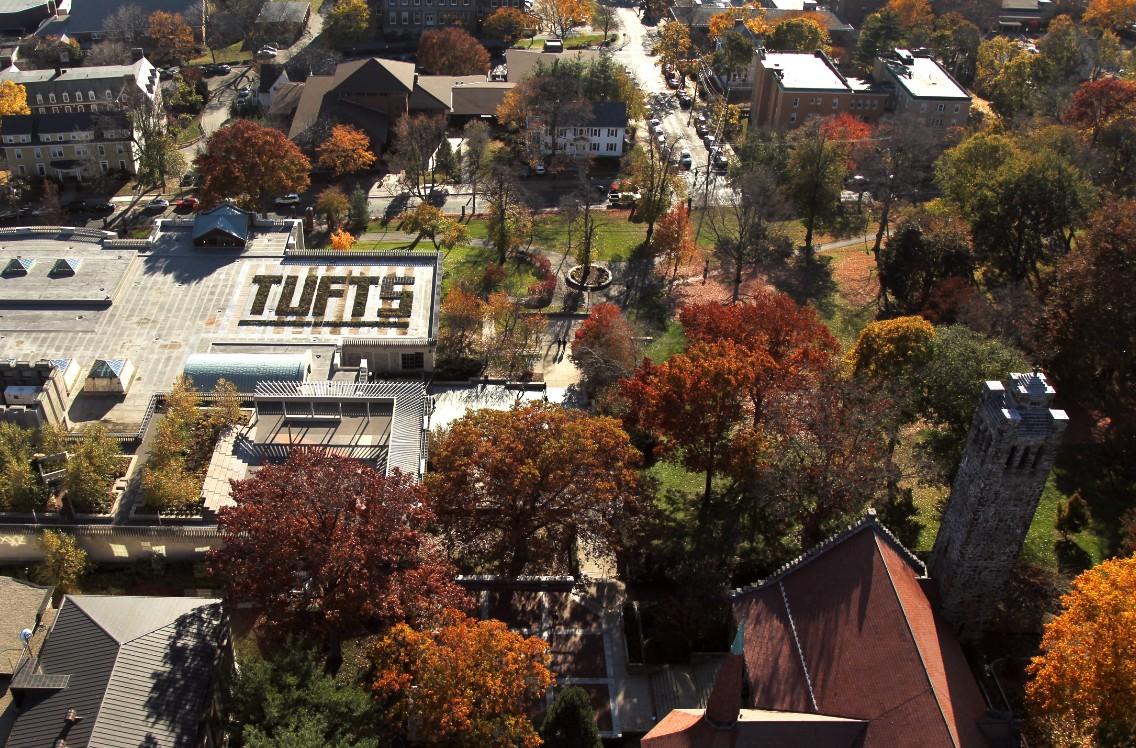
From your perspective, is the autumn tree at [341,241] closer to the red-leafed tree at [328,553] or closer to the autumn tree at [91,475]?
the autumn tree at [91,475]

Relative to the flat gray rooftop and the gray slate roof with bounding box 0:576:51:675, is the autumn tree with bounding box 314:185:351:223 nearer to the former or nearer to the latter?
the flat gray rooftop

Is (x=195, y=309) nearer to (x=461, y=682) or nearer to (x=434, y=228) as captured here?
(x=434, y=228)

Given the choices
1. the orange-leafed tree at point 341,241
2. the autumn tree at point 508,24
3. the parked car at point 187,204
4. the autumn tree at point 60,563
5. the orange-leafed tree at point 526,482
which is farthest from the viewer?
the autumn tree at point 508,24

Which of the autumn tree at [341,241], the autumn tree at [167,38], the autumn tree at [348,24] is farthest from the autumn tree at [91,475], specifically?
the autumn tree at [348,24]

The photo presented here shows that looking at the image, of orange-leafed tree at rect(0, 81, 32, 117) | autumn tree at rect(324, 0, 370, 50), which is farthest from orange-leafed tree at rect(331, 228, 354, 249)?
autumn tree at rect(324, 0, 370, 50)

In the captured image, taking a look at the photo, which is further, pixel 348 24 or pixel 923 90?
pixel 348 24

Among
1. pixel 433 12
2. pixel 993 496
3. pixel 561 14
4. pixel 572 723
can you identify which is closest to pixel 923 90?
pixel 561 14
